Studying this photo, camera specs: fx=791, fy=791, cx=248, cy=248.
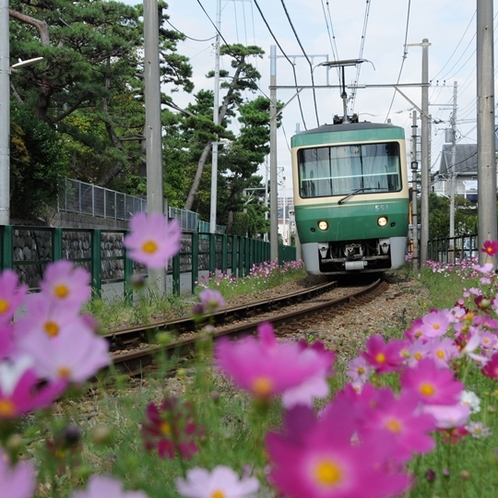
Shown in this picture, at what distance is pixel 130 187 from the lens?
42.7 meters

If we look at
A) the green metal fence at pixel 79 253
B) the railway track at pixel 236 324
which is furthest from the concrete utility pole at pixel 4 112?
the railway track at pixel 236 324

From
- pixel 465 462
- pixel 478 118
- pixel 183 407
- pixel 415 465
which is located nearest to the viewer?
pixel 183 407

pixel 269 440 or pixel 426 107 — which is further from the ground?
pixel 426 107

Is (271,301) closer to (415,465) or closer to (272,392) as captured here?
(415,465)

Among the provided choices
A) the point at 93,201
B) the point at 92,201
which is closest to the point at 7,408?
the point at 92,201

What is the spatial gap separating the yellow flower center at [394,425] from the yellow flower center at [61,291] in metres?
0.47

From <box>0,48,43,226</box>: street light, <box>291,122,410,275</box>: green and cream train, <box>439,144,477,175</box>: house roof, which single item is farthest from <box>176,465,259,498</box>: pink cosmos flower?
<box>439,144,477,175</box>: house roof

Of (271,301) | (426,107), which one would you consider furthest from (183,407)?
(426,107)

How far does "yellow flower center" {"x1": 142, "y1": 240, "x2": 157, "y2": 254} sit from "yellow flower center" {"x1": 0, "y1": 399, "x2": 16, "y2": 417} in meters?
0.45

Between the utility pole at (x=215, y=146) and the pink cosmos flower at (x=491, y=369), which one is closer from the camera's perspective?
the pink cosmos flower at (x=491, y=369)

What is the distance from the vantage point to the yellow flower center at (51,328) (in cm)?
Result: 100

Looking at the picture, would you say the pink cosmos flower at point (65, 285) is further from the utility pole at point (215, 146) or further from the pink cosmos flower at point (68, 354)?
the utility pole at point (215, 146)

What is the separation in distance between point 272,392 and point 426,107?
2694cm

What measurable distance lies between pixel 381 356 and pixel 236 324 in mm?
8127
